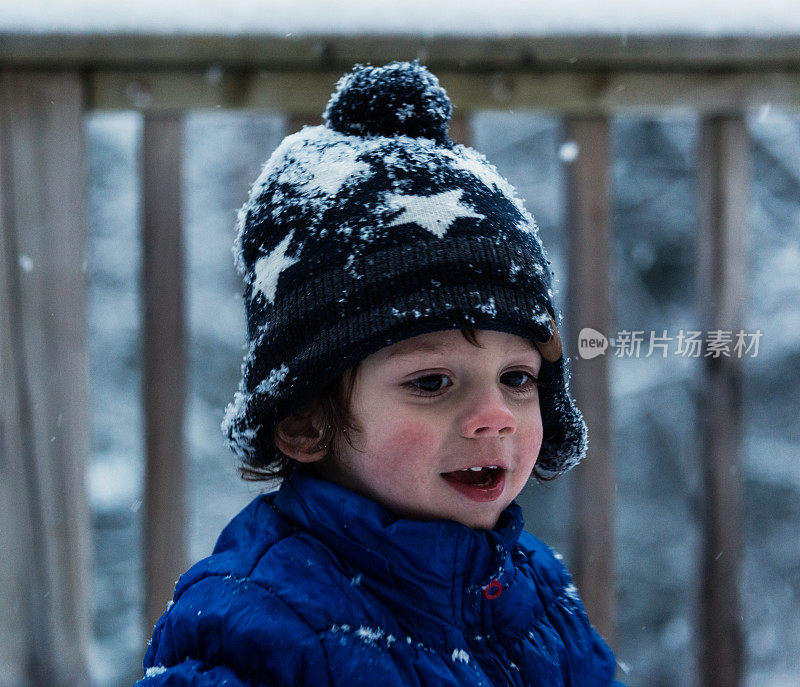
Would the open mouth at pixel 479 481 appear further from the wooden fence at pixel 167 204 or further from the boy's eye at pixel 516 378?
the wooden fence at pixel 167 204

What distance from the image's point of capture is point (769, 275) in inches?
84.1

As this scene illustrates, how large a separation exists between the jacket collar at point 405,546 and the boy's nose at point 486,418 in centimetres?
10

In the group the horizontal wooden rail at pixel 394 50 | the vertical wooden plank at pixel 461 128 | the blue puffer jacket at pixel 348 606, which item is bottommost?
the blue puffer jacket at pixel 348 606

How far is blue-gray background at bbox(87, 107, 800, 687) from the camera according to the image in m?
3.14

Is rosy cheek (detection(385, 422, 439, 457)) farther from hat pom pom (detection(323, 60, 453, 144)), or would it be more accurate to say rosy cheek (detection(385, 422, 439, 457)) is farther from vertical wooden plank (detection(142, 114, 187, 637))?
vertical wooden plank (detection(142, 114, 187, 637))

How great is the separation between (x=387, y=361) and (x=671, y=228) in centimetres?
286

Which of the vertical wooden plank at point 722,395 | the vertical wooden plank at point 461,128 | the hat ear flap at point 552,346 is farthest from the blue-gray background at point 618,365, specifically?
the hat ear flap at point 552,346

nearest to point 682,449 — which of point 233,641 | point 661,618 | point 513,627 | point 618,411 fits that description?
point 618,411

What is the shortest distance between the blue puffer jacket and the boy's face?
0.03m

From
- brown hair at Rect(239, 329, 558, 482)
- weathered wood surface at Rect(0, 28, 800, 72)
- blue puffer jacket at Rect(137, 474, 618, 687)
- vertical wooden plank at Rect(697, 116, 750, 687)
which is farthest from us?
vertical wooden plank at Rect(697, 116, 750, 687)

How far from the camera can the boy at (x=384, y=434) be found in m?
0.84

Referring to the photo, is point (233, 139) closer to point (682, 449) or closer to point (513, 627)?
point (682, 449)

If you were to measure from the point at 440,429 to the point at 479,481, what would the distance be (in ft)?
0.27

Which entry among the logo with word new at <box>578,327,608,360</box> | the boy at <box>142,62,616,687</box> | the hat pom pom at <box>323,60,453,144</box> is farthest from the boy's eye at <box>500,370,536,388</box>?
the logo with word new at <box>578,327,608,360</box>
